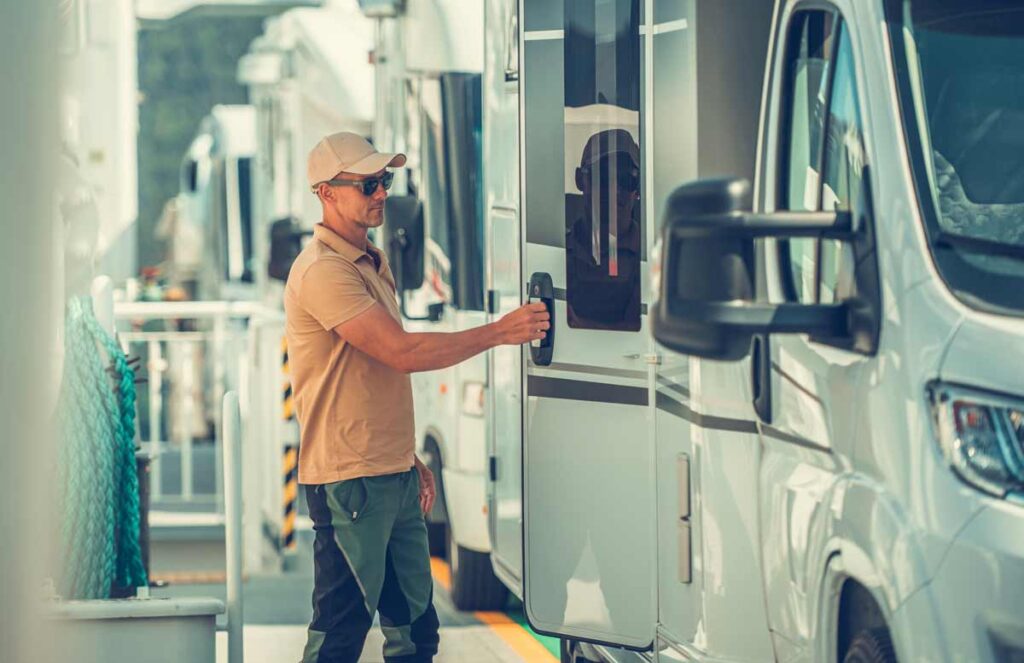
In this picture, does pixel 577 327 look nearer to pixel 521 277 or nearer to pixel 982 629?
pixel 521 277

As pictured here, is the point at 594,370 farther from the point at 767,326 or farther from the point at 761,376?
the point at 767,326

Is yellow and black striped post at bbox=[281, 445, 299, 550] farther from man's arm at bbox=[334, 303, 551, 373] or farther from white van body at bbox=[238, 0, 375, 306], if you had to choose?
man's arm at bbox=[334, 303, 551, 373]

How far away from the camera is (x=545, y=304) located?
5.46 meters

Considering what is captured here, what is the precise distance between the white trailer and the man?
224 cm

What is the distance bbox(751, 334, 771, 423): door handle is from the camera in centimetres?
444

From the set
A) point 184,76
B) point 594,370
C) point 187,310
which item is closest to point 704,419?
point 594,370

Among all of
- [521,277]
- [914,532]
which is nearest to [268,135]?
[521,277]

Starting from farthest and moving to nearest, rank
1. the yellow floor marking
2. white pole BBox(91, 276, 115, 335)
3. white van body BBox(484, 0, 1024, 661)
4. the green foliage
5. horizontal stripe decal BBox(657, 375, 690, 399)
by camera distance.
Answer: the green foliage, the yellow floor marking, white pole BBox(91, 276, 115, 335), horizontal stripe decal BBox(657, 375, 690, 399), white van body BBox(484, 0, 1024, 661)

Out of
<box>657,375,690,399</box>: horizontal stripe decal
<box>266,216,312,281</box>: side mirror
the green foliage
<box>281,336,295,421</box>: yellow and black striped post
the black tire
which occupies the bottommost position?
the black tire

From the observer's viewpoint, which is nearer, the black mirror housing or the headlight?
the headlight

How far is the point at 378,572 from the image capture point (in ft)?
17.1

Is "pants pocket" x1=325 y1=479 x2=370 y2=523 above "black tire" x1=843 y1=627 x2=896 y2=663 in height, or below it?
above

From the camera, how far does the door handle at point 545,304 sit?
216 inches

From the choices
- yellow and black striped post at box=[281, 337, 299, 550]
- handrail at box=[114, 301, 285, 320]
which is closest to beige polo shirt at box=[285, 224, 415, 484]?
yellow and black striped post at box=[281, 337, 299, 550]
